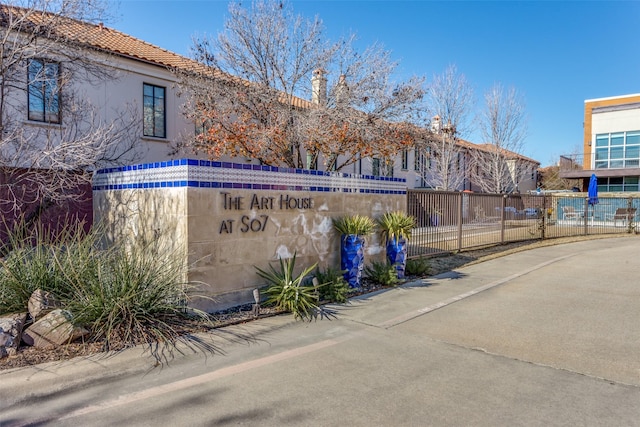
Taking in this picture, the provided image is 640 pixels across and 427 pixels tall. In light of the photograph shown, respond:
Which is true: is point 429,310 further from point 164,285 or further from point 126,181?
point 126,181

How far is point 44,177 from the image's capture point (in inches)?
306

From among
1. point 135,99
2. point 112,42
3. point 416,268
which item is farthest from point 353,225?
point 112,42

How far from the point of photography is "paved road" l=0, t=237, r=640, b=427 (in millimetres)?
3543

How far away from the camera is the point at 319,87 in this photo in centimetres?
1256

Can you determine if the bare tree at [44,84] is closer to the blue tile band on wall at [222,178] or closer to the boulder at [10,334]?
the blue tile band on wall at [222,178]

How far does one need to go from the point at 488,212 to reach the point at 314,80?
717 cm

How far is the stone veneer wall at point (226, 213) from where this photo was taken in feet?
20.6

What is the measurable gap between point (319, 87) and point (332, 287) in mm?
7109

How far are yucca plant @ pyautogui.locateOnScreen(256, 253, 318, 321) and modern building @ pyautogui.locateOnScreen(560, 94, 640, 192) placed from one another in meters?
30.4

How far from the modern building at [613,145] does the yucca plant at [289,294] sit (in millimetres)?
30381

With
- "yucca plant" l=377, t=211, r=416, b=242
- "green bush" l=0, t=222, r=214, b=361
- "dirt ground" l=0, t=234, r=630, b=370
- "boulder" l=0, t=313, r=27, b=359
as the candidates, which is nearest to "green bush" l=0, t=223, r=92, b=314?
"green bush" l=0, t=222, r=214, b=361

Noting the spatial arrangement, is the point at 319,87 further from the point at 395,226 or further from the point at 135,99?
the point at 135,99

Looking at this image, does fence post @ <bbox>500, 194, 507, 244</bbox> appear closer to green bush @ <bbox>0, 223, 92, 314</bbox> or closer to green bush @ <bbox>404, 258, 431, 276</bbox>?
green bush @ <bbox>404, 258, 431, 276</bbox>

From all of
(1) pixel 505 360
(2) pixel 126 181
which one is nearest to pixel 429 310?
(1) pixel 505 360
